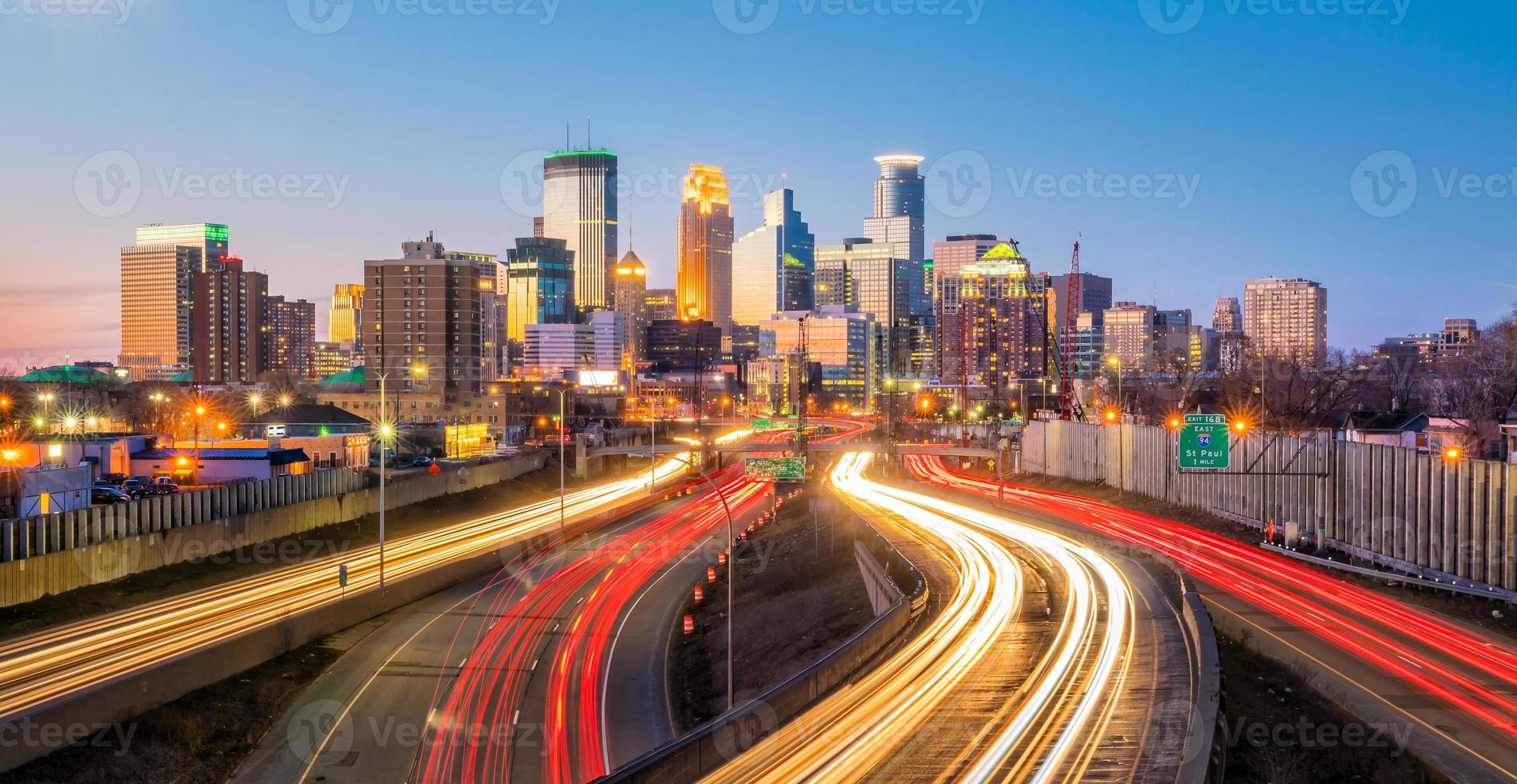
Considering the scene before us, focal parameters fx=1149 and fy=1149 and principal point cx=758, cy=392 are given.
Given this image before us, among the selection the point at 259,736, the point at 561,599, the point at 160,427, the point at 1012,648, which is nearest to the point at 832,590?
the point at 561,599

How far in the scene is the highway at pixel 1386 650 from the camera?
20.9m

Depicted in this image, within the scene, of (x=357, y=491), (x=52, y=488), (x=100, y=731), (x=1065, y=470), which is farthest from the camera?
(x=1065, y=470)

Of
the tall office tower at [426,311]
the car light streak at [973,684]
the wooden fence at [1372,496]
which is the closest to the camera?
the car light streak at [973,684]

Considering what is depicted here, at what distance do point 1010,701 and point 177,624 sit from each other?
2481 cm

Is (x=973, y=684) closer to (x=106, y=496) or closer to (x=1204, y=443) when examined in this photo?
(x=1204, y=443)

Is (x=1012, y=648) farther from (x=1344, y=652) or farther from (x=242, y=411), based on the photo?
(x=242, y=411)

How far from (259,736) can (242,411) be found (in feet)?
449

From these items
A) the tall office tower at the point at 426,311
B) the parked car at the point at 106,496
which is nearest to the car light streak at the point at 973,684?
the parked car at the point at 106,496

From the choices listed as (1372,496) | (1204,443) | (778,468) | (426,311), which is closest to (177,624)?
(1204,443)

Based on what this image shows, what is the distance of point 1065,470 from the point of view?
3059 inches

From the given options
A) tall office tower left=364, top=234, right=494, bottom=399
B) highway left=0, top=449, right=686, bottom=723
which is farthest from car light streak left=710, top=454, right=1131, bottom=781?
tall office tower left=364, top=234, right=494, bottom=399

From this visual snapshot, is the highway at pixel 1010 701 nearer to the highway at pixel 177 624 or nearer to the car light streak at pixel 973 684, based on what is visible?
the car light streak at pixel 973 684

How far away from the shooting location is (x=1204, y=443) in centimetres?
4544

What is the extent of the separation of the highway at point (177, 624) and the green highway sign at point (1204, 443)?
103ft
